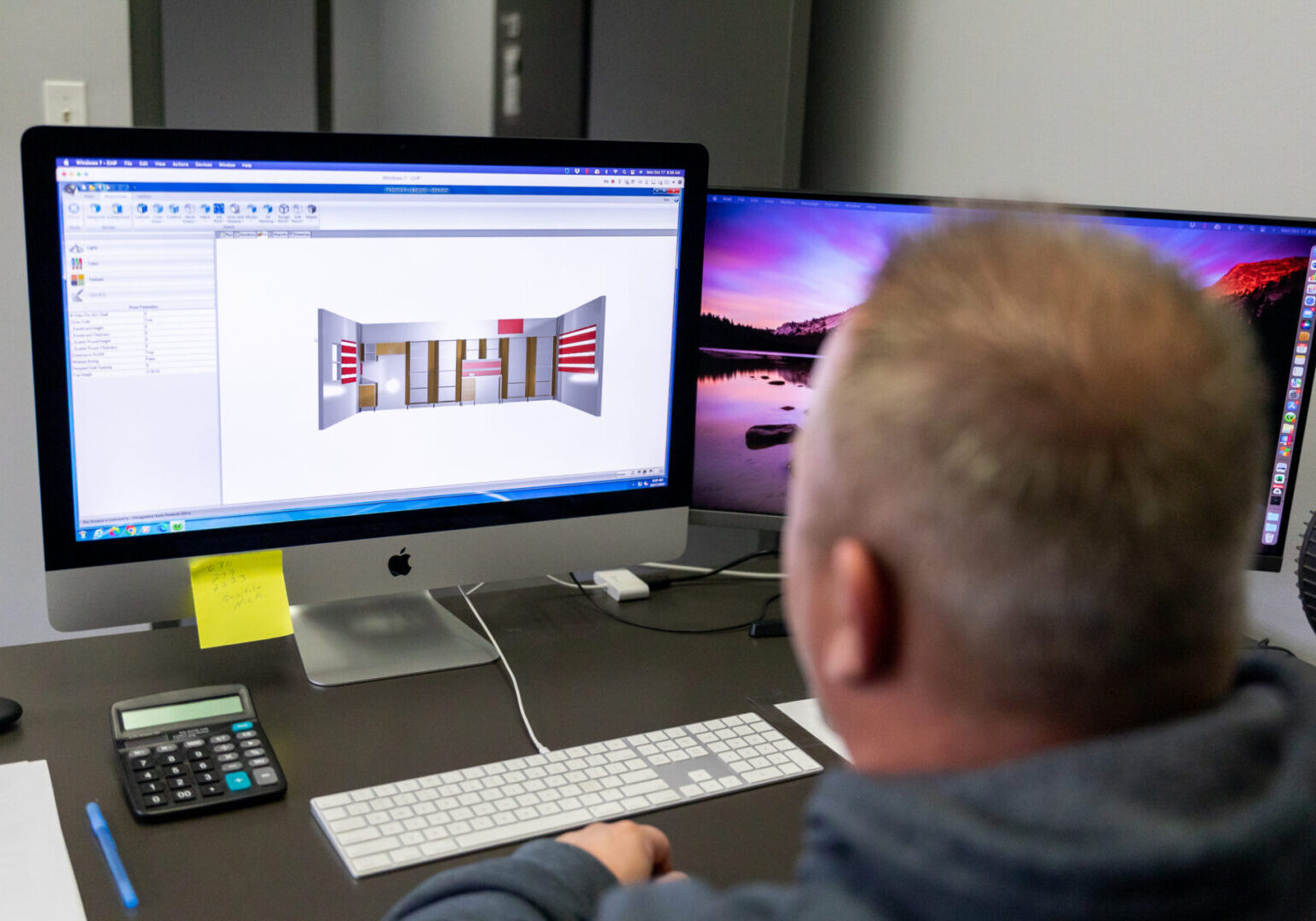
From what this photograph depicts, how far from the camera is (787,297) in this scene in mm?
1261

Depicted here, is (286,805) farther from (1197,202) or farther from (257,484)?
(1197,202)

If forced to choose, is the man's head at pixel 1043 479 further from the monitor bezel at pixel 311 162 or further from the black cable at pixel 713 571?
the black cable at pixel 713 571

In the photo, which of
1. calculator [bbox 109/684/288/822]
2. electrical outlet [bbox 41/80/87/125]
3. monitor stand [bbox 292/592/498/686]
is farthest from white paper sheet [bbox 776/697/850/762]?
electrical outlet [bbox 41/80/87/125]

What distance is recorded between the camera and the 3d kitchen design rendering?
3.39 ft

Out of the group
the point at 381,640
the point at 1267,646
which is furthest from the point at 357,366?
the point at 1267,646

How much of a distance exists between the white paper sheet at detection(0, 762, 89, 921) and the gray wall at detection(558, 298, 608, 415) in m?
0.53

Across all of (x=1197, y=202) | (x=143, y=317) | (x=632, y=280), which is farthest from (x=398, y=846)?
(x=1197, y=202)

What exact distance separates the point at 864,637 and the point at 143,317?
2.32 feet

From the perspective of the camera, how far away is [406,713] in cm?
103

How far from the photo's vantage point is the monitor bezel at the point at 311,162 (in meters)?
0.92

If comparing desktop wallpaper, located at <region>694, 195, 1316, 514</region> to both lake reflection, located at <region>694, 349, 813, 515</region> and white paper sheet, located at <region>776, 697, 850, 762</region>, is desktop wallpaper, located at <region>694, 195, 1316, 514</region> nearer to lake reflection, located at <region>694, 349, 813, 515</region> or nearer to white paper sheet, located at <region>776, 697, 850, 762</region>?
lake reflection, located at <region>694, 349, 813, 515</region>

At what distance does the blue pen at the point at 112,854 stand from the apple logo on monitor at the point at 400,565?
329 mm

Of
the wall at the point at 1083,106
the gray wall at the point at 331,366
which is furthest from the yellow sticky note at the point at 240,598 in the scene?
the wall at the point at 1083,106

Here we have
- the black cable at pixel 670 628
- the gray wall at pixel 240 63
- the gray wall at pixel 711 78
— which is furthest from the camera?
the gray wall at pixel 240 63
